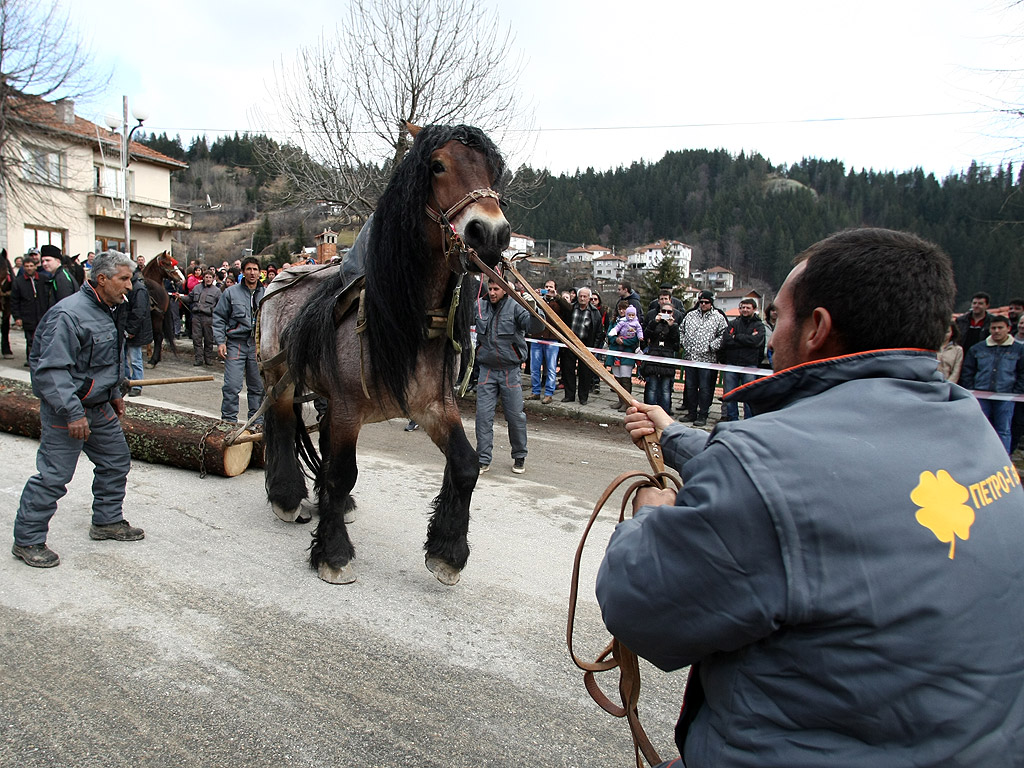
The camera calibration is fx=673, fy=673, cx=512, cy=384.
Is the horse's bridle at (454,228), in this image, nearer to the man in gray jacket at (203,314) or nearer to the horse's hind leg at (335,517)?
the horse's hind leg at (335,517)

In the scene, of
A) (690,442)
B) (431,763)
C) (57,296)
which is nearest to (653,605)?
(690,442)

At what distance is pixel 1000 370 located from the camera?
7883 mm

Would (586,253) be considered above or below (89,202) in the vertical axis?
above

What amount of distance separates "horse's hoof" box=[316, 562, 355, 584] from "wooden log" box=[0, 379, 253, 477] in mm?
2273

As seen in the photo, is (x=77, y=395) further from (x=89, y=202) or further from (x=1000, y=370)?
(x=89, y=202)

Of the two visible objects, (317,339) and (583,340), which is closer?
(317,339)

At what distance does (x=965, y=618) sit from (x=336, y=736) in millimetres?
2242

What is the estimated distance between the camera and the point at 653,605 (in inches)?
48.4

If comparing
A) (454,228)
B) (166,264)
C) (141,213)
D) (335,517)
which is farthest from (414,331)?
(141,213)

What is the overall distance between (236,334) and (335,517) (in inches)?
209

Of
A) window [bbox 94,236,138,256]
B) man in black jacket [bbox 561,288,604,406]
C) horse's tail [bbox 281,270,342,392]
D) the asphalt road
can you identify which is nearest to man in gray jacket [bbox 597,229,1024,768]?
the asphalt road

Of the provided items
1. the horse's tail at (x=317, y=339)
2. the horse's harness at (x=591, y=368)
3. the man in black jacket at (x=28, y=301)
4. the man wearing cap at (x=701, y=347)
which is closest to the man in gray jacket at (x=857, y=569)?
the horse's harness at (x=591, y=368)

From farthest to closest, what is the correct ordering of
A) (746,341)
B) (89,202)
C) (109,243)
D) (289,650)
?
Result: (109,243), (89,202), (746,341), (289,650)

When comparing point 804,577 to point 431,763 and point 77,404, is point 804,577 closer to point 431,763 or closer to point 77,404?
point 431,763
